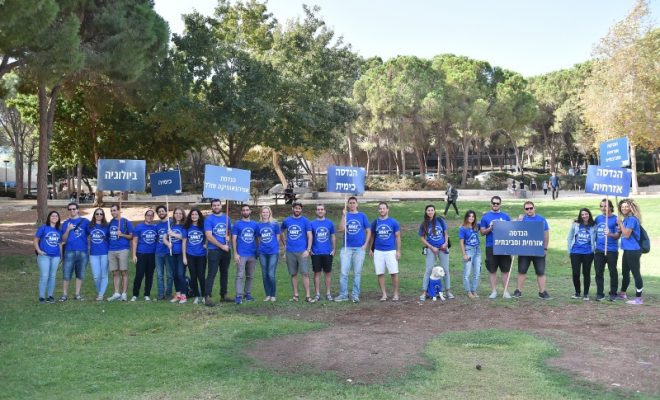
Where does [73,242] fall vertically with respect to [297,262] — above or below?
above

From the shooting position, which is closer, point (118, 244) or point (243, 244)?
point (243, 244)

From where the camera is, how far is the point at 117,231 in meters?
10.4

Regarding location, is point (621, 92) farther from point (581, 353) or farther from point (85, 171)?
point (85, 171)

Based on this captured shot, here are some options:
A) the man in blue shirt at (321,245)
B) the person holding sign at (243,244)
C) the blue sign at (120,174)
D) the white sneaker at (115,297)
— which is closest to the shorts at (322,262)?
the man in blue shirt at (321,245)

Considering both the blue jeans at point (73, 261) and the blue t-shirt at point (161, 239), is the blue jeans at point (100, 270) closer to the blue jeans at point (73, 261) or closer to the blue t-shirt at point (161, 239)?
the blue jeans at point (73, 261)

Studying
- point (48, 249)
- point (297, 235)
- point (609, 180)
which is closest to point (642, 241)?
point (609, 180)

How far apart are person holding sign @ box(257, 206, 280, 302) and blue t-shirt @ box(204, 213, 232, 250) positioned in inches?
22.1

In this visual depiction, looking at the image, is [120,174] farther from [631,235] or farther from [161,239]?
A: [631,235]

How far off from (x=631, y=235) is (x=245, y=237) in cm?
617

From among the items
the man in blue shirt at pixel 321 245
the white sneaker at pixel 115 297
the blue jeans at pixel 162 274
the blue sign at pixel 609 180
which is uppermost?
the blue sign at pixel 609 180

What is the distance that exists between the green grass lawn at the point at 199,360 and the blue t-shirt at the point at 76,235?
978 millimetres

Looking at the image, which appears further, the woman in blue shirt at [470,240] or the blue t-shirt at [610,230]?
the woman in blue shirt at [470,240]

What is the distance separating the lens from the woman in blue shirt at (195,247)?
1006 centimetres

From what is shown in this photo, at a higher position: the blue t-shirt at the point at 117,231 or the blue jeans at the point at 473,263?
the blue t-shirt at the point at 117,231
